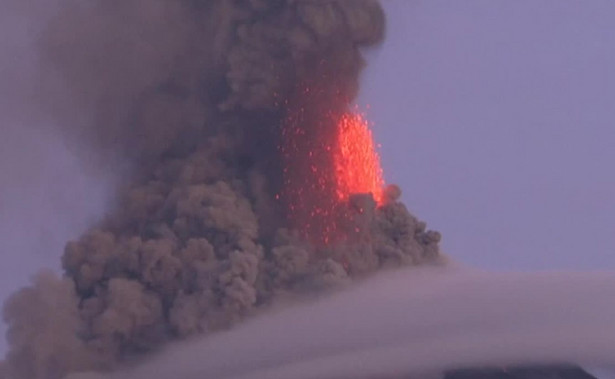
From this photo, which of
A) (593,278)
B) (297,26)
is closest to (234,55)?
(297,26)

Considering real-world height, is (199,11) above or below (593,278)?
above

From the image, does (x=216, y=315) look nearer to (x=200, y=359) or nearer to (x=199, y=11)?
(x=200, y=359)

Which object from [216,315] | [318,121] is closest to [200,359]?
[216,315]

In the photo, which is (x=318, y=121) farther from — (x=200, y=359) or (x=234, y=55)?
(x=200, y=359)

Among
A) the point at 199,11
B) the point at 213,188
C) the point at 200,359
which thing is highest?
the point at 199,11

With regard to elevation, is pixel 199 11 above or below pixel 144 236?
above
